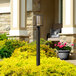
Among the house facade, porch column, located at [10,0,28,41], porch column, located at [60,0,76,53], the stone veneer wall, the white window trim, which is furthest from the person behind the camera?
the stone veneer wall

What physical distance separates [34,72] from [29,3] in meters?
10.5

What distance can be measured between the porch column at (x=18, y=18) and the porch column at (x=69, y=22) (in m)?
2.55

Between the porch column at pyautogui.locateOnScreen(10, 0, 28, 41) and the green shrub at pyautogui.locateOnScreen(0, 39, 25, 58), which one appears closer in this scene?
the green shrub at pyautogui.locateOnScreen(0, 39, 25, 58)

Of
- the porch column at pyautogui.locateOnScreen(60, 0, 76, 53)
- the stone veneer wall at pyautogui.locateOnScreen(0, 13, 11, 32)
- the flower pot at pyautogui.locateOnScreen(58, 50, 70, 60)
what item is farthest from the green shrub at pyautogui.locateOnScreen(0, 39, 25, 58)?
the stone veneer wall at pyautogui.locateOnScreen(0, 13, 11, 32)

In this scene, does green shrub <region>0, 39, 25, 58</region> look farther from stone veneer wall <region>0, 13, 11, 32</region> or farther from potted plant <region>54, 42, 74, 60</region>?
stone veneer wall <region>0, 13, 11, 32</region>

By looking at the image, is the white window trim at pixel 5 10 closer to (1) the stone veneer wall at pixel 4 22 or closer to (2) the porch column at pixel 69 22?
(1) the stone veneer wall at pixel 4 22

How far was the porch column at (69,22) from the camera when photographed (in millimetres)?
9695

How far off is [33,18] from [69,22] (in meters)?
3.94

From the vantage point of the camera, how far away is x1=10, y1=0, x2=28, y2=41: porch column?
37.0 feet

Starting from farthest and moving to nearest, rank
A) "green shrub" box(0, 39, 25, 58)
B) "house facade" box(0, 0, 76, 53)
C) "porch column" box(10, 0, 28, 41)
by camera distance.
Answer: "porch column" box(10, 0, 28, 41) → "house facade" box(0, 0, 76, 53) → "green shrub" box(0, 39, 25, 58)

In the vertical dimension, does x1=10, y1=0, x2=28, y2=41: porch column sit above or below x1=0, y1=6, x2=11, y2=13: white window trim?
below

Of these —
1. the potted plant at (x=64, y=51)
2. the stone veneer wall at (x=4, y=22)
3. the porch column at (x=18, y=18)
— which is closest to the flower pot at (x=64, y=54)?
the potted plant at (x=64, y=51)

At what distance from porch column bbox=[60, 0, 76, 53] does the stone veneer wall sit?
5342 mm

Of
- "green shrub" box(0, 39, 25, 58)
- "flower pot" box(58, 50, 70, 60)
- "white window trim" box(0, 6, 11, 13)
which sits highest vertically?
"white window trim" box(0, 6, 11, 13)
